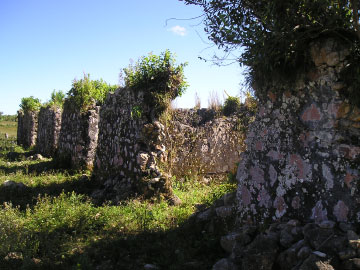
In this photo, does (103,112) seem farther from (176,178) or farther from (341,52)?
(341,52)

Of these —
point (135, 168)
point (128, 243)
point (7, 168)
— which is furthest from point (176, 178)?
point (7, 168)

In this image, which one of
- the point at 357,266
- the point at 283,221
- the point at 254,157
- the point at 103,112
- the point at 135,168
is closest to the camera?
the point at 357,266

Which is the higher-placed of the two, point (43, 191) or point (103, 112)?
point (103, 112)

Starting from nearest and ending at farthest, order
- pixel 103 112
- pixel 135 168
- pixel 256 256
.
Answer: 1. pixel 256 256
2. pixel 135 168
3. pixel 103 112

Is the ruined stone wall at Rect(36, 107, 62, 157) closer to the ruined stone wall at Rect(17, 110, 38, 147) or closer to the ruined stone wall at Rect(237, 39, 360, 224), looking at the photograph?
the ruined stone wall at Rect(17, 110, 38, 147)

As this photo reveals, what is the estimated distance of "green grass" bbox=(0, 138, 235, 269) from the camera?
12.9ft

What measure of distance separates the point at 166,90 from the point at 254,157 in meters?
3.46

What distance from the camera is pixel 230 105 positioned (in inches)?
439

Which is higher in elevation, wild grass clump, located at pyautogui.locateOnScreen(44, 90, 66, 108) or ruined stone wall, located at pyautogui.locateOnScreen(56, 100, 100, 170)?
wild grass clump, located at pyautogui.locateOnScreen(44, 90, 66, 108)

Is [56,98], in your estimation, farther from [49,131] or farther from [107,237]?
[107,237]

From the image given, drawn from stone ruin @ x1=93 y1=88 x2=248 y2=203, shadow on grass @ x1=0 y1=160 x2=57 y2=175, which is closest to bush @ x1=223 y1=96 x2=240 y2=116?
stone ruin @ x1=93 y1=88 x2=248 y2=203

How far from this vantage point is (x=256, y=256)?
3.11 metres

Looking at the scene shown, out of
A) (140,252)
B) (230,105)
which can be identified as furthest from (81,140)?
(140,252)

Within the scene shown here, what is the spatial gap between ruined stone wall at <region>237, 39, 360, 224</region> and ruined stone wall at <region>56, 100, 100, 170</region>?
729 cm
